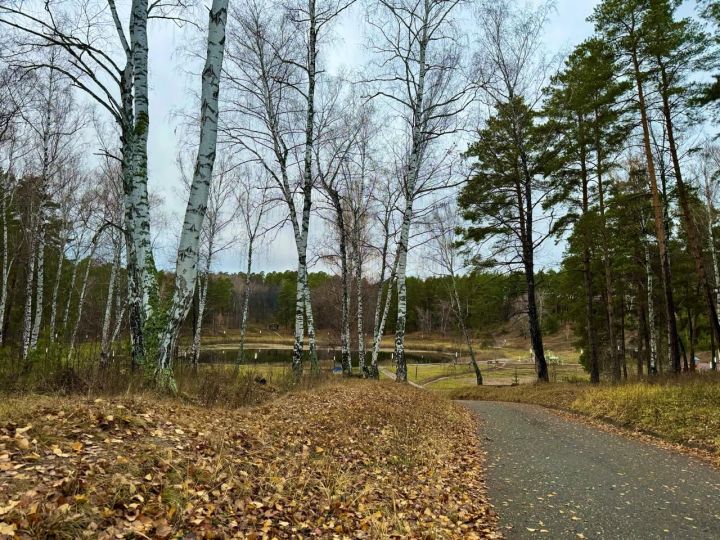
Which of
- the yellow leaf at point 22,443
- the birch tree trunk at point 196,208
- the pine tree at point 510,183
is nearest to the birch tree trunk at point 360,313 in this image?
the pine tree at point 510,183

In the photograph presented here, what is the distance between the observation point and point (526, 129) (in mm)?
18031

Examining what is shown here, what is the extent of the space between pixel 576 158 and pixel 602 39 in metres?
4.71

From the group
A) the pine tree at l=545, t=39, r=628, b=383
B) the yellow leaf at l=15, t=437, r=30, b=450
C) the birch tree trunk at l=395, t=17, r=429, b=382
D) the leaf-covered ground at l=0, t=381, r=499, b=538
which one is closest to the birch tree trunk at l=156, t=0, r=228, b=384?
the leaf-covered ground at l=0, t=381, r=499, b=538

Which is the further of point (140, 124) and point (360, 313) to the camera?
point (360, 313)

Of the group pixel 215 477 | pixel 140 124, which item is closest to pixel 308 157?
pixel 140 124

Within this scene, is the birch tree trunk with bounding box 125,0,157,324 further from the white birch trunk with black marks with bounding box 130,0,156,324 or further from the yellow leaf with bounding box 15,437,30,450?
the yellow leaf with bounding box 15,437,30,450

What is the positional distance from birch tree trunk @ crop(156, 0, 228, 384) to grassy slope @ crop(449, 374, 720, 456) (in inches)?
369

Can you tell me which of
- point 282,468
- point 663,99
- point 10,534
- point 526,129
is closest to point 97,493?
point 10,534

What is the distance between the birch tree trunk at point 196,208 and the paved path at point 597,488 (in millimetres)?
5013

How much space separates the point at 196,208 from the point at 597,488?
6.98m

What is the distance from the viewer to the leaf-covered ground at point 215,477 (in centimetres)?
286

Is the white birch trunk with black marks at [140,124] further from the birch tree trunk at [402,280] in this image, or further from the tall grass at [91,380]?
the birch tree trunk at [402,280]

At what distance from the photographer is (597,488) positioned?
591 cm

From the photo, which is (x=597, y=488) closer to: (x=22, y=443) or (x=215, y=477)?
(x=215, y=477)
